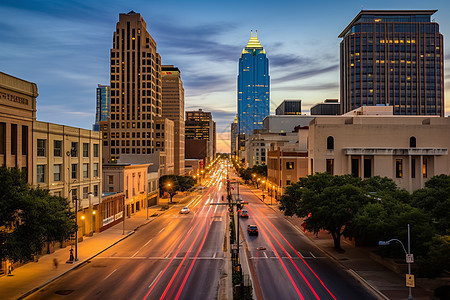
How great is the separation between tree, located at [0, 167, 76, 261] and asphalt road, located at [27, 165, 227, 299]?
3.81 metres

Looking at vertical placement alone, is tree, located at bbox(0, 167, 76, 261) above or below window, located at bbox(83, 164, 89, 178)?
below

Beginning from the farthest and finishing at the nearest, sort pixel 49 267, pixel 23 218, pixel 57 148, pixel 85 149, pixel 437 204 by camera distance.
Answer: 1. pixel 85 149
2. pixel 57 148
3. pixel 49 267
4. pixel 437 204
5. pixel 23 218

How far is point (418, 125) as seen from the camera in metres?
65.6

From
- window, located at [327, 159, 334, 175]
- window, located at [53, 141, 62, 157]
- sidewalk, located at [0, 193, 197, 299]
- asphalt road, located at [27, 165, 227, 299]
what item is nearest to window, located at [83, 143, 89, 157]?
window, located at [53, 141, 62, 157]

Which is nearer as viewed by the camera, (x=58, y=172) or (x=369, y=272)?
(x=369, y=272)

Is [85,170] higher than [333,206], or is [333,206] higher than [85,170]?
[85,170]

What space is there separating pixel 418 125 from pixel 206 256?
4909cm

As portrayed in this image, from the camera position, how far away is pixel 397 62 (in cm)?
17538

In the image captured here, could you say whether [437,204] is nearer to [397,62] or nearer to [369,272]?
[369,272]

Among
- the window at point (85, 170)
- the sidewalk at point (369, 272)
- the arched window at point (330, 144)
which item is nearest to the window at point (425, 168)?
the arched window at point (330, 144)

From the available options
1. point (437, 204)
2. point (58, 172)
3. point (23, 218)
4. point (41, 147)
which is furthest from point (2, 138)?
A: point (437, 204)

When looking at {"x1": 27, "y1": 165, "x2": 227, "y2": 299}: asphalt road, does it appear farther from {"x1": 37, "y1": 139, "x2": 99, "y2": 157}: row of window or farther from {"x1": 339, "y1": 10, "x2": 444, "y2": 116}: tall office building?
{"x1": 339, "y1": 10, "x2": 444, "y2": 116}: tall office building

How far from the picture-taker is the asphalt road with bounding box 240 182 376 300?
26.6m

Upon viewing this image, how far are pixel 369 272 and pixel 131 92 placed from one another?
108 meters
